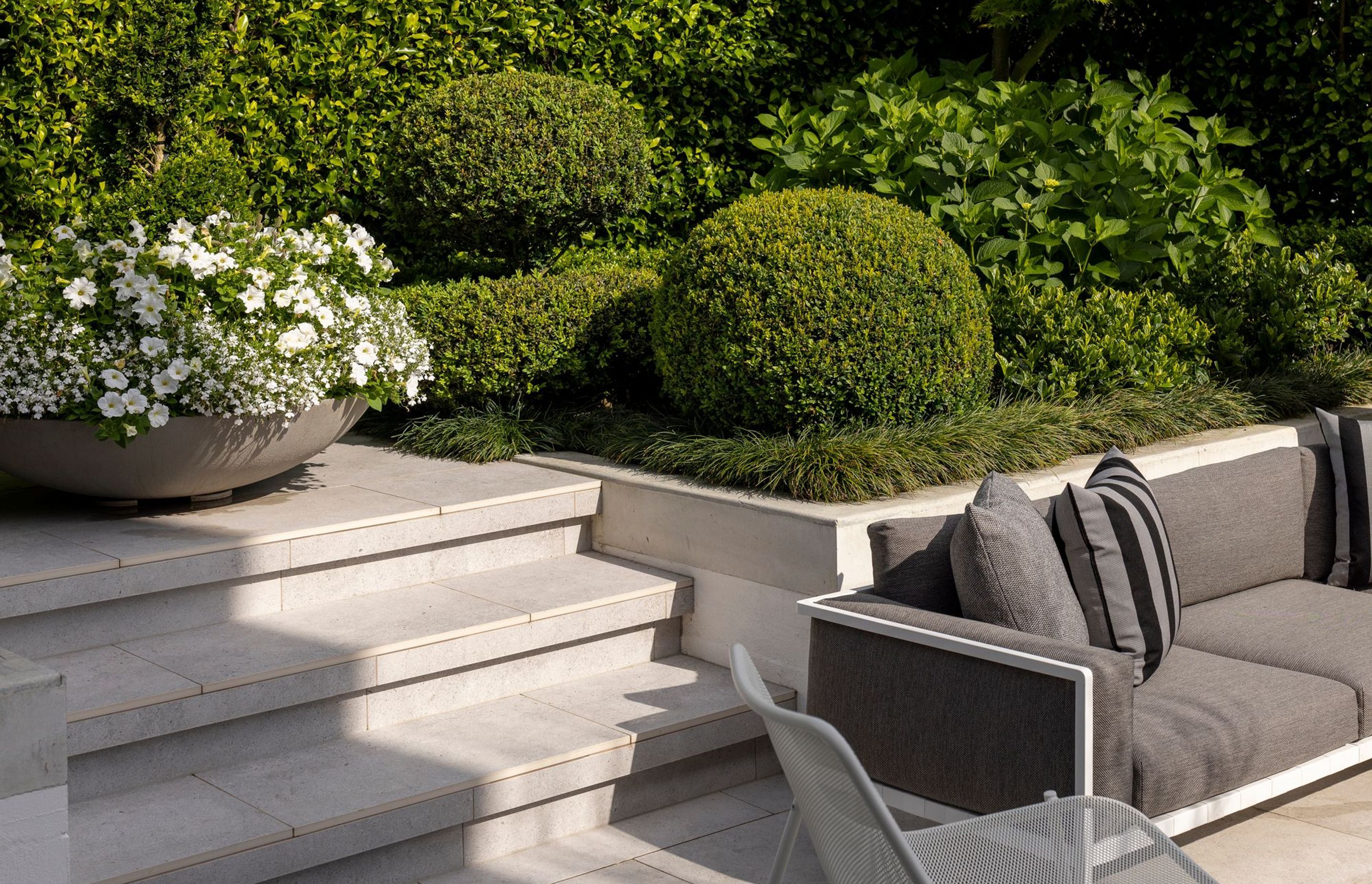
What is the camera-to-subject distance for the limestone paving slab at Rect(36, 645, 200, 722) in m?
3.04

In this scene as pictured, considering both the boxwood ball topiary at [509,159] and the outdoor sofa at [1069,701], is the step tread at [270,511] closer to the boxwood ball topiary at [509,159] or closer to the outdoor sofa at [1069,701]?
the boxwood ball topiary at [509,159]

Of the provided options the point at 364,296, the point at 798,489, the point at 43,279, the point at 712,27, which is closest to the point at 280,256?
the point at 364,296

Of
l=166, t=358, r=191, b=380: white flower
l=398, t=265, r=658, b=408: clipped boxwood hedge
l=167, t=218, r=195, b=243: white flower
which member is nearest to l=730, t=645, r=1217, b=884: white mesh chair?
l=166, t=358, r=191, b=380: white flower

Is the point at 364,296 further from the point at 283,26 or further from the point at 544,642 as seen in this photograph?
the point at 283,26

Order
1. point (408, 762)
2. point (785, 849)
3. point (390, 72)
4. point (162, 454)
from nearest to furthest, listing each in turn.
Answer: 1. point (785, 849)
2. point (408, 762)
3. point (162, 454)
4. point (390, 72)

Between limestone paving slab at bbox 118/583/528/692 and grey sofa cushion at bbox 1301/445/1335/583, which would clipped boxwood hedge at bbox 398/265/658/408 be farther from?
grey sofa cushion at bbox 1301/445/1335/583

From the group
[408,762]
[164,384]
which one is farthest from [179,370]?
[408,762]

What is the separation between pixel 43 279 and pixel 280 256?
0.67 m

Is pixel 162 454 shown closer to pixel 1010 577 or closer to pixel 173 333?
pixel 173 333

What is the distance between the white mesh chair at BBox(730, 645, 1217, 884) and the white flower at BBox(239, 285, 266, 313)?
7.15 feet

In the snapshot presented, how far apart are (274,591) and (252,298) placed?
0.85 metres

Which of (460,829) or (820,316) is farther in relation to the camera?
(820,316)

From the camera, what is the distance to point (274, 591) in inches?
148

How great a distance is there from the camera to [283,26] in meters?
5.41
